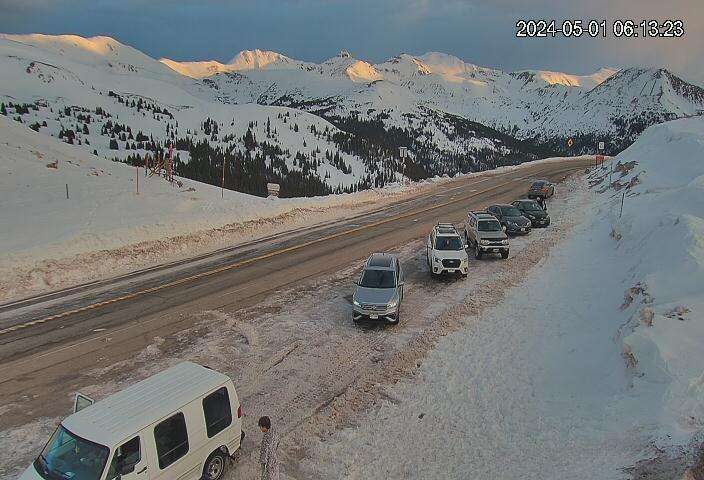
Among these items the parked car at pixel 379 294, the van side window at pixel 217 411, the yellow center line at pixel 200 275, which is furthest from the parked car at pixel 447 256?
the van side window at pixel 217 411

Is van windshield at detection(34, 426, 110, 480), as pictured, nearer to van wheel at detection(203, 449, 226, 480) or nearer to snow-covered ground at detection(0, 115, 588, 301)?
van wheel at detection(203, 449, 226, 480)

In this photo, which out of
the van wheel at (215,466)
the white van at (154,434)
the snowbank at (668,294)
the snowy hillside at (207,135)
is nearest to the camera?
the white van at (154,434)

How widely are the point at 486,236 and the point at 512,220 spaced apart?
5901mm

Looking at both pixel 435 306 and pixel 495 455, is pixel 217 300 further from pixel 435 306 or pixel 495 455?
pixel 495 455

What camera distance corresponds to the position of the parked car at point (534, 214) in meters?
30.1

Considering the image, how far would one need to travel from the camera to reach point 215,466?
8773 millimetres

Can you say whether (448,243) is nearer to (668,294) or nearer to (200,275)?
(668,294)

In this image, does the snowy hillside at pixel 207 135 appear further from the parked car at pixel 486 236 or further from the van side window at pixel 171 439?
the van side window at pixel 171 439

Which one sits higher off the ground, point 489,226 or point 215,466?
point 489,226

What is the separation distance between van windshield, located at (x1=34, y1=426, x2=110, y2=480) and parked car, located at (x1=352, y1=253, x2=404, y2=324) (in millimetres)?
9126

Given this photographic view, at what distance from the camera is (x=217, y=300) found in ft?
58.3

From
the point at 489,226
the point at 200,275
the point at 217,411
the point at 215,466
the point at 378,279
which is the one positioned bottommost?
the point at 200,275

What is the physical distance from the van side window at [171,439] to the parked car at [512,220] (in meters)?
22.8

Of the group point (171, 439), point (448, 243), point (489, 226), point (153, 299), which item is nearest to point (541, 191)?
point (489, 226)
